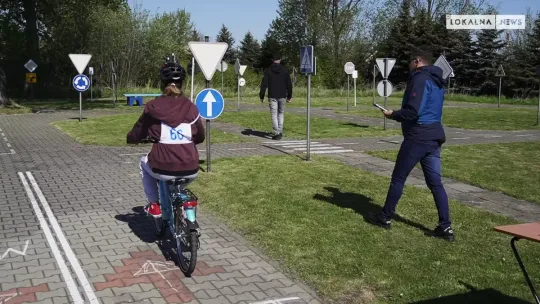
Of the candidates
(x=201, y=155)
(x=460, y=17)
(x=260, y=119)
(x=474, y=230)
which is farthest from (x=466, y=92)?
(x=474, y=230)

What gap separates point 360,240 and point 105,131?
43.7 ft

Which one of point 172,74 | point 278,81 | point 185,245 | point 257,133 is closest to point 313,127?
point 257,133

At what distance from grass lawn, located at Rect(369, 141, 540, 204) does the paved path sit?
494 centimetres

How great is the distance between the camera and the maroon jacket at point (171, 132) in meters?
5.03

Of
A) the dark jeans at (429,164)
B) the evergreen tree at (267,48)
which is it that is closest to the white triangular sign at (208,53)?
the dark jeans at (429,164)

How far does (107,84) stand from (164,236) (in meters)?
40.2

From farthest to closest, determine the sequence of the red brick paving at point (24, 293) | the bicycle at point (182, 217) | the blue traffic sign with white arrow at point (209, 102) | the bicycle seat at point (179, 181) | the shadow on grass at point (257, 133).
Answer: the shadow on grass at point (257, 133) < the blue traffic sign with white arrow at point (209, 102) < the bicycle seat at point (179, 181) < the bicycle at point (182, 217) < the red brick paving at point (24, 293)

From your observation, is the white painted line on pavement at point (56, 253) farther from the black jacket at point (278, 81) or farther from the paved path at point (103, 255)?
the black jacket at point (278, 81)

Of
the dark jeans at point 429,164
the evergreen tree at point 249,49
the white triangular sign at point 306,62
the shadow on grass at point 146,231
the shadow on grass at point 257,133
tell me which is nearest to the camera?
the shadow on grass at point 146,231

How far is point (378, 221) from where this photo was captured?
6.59m

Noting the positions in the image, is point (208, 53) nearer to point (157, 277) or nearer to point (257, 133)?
point (157, 277)

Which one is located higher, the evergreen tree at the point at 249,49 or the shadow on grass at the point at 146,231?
the evergreen tree at the point at 249,49

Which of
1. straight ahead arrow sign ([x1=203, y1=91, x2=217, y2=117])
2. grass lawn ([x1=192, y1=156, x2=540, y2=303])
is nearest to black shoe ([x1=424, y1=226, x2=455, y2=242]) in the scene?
grass lawn ([x1=192, y1=156, x2=540, y2=303])

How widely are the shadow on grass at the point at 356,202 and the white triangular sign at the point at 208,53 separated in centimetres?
297
